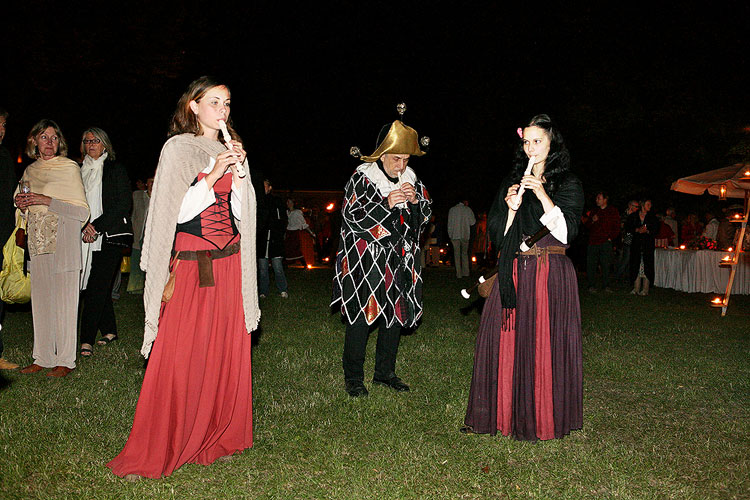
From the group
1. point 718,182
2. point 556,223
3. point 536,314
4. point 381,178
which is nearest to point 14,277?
point 381,178

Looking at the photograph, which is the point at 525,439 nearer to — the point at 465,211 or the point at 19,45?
the point at 465,211

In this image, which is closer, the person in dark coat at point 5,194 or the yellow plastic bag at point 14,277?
the person in dark coat at point 5,194

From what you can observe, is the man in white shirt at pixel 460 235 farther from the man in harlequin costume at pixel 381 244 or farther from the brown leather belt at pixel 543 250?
the brown leather belt at pixel 543 250

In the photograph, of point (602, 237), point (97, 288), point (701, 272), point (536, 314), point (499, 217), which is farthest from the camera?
point (701, 272)

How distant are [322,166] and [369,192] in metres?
34.3

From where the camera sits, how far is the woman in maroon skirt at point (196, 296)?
12.3ft

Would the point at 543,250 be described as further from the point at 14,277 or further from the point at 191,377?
the point at 14,277

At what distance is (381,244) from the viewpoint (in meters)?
5.38

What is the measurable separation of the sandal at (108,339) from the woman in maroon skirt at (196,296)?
12.3 ft

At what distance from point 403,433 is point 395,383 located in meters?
1.12

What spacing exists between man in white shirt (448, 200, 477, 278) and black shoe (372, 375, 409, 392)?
11.2 m

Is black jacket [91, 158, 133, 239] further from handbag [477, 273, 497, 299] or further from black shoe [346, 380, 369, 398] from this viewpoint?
handbag [477, 273, 497, 299]

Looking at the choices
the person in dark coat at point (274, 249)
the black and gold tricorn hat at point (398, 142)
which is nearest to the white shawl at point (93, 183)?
the black and gold tricorn hat at point (398, 142)

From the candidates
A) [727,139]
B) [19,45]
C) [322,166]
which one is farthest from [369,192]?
[322,166]
